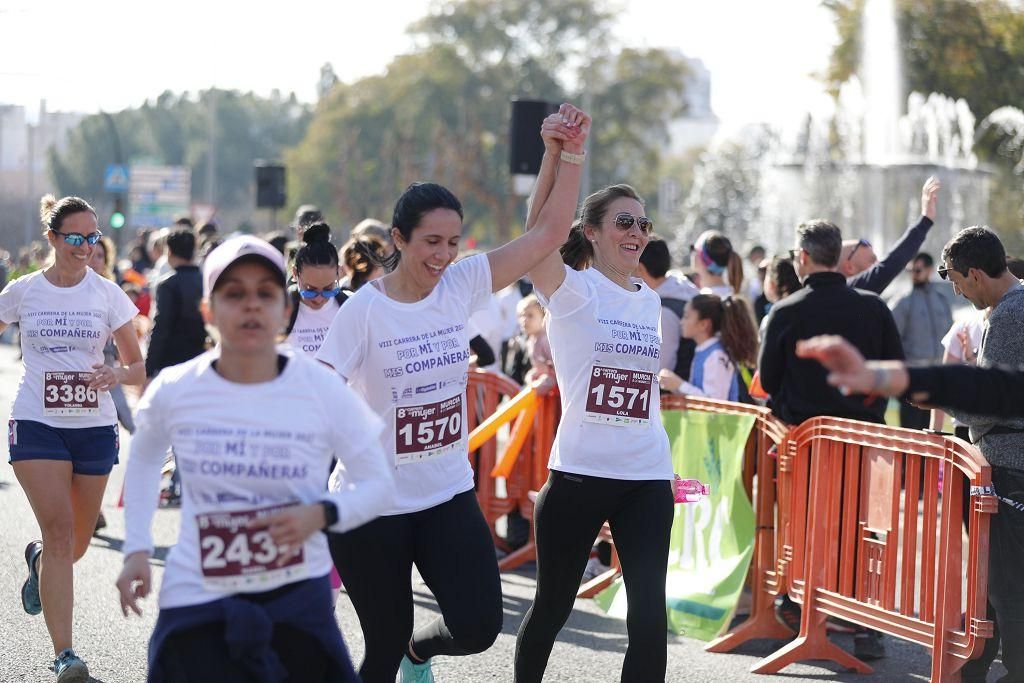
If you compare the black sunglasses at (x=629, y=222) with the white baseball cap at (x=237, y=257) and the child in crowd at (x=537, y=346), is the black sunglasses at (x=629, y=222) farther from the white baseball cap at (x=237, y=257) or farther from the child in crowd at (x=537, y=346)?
the child in crowd at (x=537, y=346)

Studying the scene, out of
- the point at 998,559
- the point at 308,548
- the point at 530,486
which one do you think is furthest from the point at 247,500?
the point at 530,486

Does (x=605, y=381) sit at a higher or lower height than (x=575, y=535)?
higher

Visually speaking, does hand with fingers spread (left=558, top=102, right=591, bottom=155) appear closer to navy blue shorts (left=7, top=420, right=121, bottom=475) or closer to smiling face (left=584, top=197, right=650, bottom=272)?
smiling face (left=584, top=197, right=650, bottom=272)

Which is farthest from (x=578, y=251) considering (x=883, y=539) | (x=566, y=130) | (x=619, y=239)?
Result: (x=883, y=539)

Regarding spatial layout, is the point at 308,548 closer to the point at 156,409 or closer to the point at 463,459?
the point at 156,409

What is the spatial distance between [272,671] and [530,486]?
19.9ft

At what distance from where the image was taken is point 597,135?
69.2 meters

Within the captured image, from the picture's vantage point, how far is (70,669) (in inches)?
248

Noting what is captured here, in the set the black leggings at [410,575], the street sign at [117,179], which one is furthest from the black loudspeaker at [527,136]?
the street sign at [117,179]

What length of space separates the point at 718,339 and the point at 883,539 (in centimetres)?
233

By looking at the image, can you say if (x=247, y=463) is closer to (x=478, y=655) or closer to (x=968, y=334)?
(x=478, y=655)

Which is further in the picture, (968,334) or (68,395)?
(968,334)

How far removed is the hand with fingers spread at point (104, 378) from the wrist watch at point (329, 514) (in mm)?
3204

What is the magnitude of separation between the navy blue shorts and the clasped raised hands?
2.68m
